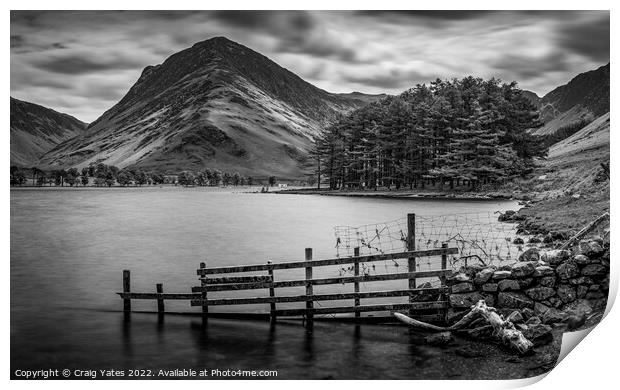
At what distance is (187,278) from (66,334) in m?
5.00

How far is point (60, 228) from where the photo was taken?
24141 millimetres

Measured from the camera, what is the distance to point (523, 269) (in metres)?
9.38

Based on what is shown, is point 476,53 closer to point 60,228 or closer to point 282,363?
point 282,363

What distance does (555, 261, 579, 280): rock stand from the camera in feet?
30.3

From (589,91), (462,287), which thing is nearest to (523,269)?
(462,287)

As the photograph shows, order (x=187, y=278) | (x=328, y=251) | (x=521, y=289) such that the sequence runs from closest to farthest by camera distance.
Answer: (x=521, y=289)
(x=187, y=278)
(x=328, y=251)

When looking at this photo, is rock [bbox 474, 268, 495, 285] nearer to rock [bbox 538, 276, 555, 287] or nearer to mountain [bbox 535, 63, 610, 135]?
Answer: rock [bbox 538, 276, 555, 287]

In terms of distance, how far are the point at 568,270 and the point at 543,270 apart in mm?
415

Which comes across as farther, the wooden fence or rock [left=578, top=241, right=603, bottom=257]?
the wooden fence

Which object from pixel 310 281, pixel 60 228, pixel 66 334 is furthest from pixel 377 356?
pixel 60 228

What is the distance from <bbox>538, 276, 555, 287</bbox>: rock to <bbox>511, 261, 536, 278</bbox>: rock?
22cm

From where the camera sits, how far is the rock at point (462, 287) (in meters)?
9.74

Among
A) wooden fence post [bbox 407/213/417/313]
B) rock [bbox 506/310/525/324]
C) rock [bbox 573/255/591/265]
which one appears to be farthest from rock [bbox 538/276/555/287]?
wooden fence post [bbox 407/213/417/313]
